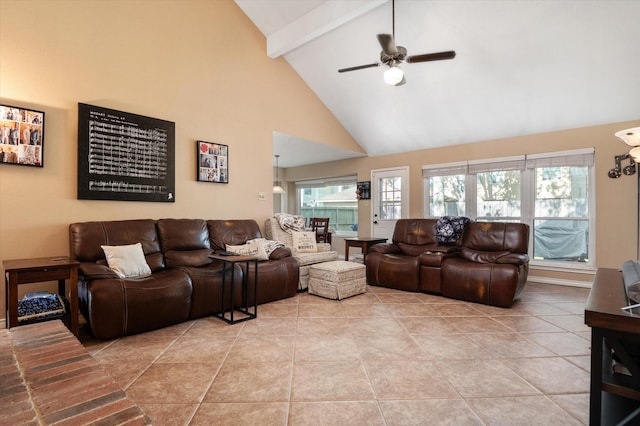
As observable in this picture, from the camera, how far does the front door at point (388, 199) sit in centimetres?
668

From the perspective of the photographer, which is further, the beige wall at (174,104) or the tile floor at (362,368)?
the beige wall at (174,104)

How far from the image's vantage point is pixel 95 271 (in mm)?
2736

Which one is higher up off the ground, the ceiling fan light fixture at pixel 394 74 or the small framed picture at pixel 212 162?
the ceiling fan light fixture at pixel 394 74

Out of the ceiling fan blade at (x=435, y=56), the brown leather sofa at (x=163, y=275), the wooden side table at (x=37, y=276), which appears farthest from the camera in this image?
the ceiling fan blade at (x=435, y=56)

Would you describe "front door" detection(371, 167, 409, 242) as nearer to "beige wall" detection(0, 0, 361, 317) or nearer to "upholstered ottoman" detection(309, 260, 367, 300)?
"beige wall" detection(0, 0, 361, 317)

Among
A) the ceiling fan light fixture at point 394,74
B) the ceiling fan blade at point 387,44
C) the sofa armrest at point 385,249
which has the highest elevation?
the ceiling fan blade at point 387,44

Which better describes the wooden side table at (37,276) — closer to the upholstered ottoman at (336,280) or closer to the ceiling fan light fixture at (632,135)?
the upholstered ottoman at (336,280)

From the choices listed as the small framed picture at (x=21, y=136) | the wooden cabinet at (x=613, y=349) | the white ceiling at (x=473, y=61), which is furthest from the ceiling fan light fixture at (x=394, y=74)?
the small framed picture at (x=21, y=136)

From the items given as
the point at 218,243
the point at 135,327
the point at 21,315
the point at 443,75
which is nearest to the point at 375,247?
the point at 218,243

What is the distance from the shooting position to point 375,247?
5.00m

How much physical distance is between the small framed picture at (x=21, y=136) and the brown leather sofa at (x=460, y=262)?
13.4 feet

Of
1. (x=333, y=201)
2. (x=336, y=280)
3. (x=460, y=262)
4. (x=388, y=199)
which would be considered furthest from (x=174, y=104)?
(x=333, y=201)

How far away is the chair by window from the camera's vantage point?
6.72 m

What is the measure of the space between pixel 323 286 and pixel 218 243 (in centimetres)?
145
